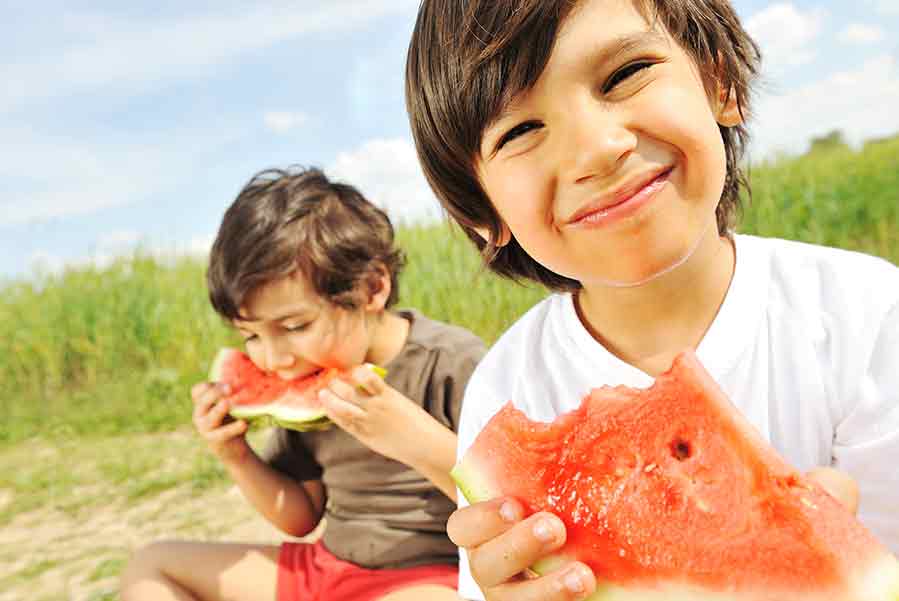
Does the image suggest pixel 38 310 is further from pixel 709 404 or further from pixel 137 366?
pixel 709 404

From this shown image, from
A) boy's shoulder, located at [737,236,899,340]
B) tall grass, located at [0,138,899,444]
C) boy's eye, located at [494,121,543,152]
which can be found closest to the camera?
boy's eye, located at [494,121,543,152]

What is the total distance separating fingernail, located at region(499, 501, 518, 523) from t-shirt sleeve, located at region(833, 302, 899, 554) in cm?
66

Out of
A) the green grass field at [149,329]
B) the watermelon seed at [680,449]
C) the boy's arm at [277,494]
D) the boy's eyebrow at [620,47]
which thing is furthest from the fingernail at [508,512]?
the green grass field at [149,329]

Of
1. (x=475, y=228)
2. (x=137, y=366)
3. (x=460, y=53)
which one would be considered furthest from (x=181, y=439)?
(x=460, y=53)

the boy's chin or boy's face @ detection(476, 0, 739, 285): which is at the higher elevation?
boy's face @ detection(476, 0, 739, 285)

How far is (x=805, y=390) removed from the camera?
1547 mm

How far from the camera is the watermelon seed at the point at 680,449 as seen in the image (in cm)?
126

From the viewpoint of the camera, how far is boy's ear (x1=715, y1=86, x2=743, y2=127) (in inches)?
65.2

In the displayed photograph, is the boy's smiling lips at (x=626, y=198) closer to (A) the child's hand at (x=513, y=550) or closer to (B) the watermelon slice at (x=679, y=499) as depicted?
(B) the watermelon slice at (x=679, y=499)

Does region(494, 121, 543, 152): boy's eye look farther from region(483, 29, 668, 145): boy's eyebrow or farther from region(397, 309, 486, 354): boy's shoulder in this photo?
region(397, 309, 486, 354): boy's shoulder

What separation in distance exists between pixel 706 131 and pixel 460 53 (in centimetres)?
44

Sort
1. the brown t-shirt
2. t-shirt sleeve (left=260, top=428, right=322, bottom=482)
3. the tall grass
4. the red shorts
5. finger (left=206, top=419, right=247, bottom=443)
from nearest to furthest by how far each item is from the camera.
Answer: the red shorts < the brown t-shirt < finger (left=206, top=419, right=247, bottom=443) < t-shirt sleeve (left=260, top=428, right=322, bottom=482) < the tall grass

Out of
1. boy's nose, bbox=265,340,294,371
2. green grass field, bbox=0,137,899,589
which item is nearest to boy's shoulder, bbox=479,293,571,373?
boy's nose, bbox=265,340,294,371

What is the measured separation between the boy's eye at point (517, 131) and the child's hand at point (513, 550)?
23.6 inches
